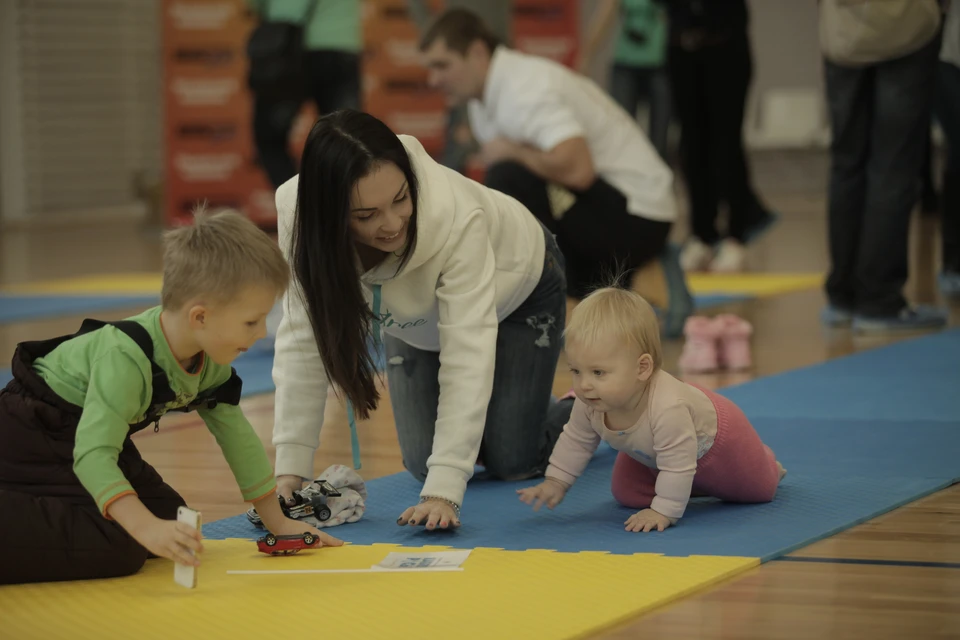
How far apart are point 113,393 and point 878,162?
3.27 metres

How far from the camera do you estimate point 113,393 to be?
82.9 inches

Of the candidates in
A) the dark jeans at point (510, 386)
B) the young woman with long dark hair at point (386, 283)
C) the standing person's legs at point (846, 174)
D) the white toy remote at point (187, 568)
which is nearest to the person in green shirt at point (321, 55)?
the standing person's legs at point (846, 174)

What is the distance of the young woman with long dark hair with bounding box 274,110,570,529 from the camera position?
7.91 feet

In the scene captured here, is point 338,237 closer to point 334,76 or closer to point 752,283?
point 752,283

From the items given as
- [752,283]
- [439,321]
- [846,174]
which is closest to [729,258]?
[752,283]

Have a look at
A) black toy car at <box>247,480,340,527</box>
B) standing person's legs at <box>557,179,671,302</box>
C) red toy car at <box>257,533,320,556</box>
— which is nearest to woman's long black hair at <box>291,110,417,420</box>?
black toy car at <box>247,480,340,527</box>

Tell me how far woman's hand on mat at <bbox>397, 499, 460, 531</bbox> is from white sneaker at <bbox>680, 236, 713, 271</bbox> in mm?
4628

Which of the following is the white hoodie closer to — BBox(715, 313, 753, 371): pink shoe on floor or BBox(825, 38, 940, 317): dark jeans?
BBox(715, 313, 753, 371): pink shoe on floor

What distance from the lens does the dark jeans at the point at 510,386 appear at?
299 cm

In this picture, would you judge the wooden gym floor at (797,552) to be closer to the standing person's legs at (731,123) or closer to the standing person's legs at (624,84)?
the standing person's legs at (731,123)

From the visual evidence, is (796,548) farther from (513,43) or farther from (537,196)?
(513,43)

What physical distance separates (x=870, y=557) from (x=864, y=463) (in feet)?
2.37

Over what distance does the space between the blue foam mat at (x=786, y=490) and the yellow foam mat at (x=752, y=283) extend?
2.21 m

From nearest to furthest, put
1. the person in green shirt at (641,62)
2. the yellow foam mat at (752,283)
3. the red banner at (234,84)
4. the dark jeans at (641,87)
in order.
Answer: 1. the yellow foam mat at (752,283)
2. the person in green shirt at (641,62)
3. the dark jeans at (641,87)
4. the red banner at (234,84)
